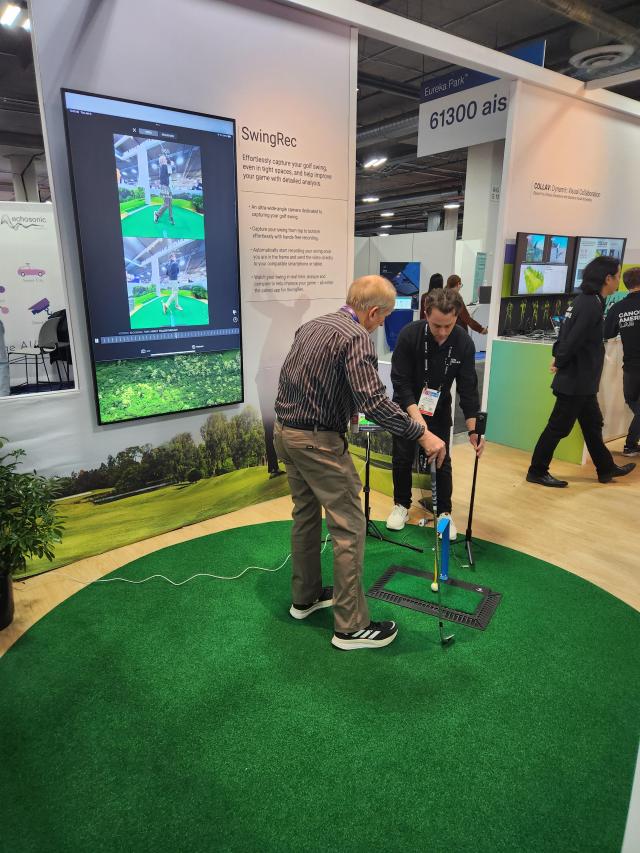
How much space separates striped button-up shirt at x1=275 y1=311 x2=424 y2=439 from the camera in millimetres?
2135

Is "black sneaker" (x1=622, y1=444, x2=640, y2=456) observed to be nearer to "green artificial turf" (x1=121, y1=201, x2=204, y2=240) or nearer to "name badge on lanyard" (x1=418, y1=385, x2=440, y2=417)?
"name badge on lanyard" (x1=418, y1=385, x2=440, y2=417)

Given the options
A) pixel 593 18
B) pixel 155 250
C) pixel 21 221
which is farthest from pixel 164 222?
pixel 593 18

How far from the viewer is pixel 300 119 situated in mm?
3709

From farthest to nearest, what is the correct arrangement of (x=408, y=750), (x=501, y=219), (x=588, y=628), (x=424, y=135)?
(x=424, y=135) < (x=501, y=219) < (x=588, y=628) < (x=408, y=750)

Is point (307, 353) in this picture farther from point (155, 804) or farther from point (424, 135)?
point (424, 135)

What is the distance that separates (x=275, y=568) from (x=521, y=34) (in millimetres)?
7126

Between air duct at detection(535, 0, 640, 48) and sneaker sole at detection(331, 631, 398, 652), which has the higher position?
air duct at detection(535, 0, 640, 48)

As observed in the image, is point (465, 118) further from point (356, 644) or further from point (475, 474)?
point (356, 644)

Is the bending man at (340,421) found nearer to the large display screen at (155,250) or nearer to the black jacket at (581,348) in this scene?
the large display screen at (155,250)

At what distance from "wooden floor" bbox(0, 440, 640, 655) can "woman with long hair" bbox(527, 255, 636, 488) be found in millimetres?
177

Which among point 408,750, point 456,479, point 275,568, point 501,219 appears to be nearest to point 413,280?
point 501,219

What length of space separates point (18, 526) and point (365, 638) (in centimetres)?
164

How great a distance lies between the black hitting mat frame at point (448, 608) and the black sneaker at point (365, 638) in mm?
331

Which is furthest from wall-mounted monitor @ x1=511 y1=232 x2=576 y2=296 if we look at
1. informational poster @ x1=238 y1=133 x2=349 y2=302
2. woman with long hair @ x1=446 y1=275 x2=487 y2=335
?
informational poster @ x1=238 y1=133 x2=349 y2=302
